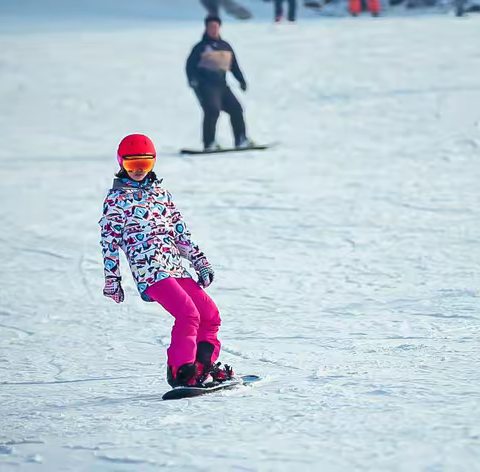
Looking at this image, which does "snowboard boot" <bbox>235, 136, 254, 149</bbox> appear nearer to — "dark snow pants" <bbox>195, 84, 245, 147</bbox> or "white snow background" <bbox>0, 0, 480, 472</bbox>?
"dark snow pants" <bbox>195, 84, 245, 147</bbox>

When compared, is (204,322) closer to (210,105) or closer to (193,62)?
(193,62)

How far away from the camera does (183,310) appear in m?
4.91

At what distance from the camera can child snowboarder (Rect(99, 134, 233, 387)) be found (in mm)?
4957

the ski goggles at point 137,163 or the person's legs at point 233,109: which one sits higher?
the ski goggles at point 137,163

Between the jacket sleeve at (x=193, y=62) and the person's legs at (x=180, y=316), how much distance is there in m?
7.90

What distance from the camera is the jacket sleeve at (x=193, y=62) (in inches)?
498

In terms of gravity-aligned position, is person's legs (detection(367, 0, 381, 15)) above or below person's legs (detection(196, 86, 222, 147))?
above

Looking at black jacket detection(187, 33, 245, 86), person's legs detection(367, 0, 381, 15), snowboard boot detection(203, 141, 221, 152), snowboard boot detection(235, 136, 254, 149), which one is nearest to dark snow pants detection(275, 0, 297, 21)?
person's legs detection(367, 0, 381, 15)

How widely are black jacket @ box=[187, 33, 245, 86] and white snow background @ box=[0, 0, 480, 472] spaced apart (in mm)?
943

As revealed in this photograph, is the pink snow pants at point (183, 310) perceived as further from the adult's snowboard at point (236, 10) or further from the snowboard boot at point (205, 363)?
the adult's snowboard at point (236, 10)

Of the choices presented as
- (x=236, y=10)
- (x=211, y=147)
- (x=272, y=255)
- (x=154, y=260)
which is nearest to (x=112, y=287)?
(x=154, y=260)

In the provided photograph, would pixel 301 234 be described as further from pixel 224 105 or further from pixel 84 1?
pixel 84 1

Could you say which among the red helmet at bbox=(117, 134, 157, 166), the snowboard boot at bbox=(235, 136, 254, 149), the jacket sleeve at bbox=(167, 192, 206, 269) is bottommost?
the snowboard boot at bbox=(235, 136, 254, 149)

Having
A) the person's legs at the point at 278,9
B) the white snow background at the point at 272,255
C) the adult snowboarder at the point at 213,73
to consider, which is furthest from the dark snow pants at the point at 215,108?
Result: the person's legs at the point at 278,9
